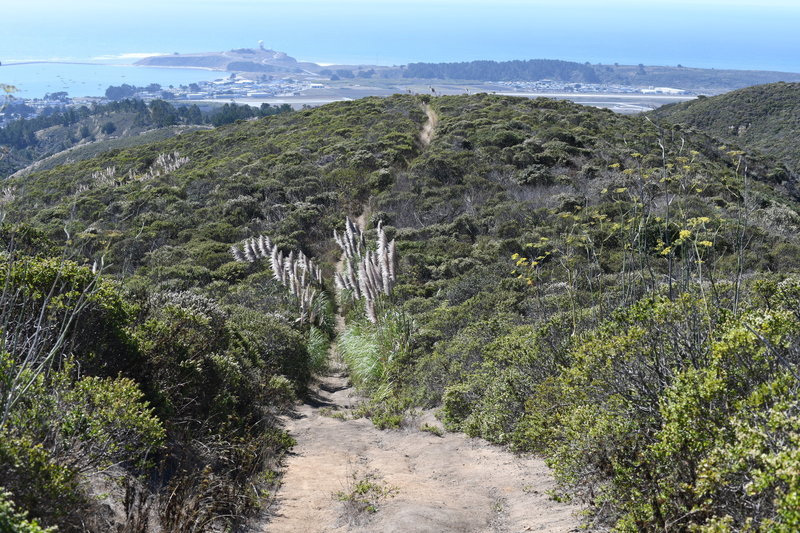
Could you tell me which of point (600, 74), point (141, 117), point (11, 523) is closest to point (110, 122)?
point (141, 117)

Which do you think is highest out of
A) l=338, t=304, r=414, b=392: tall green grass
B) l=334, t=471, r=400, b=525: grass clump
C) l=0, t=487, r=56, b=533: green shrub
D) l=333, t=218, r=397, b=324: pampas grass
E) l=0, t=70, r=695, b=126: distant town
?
l=0, t=70, r=695, b=126: distant town

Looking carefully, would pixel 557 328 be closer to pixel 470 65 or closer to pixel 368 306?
pixel 368 306

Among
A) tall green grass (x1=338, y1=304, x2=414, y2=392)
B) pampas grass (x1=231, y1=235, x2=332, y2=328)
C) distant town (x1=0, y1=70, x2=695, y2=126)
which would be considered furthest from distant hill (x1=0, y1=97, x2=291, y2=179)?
tall green grass (x1=338, y1=304, x2=414, y2=392)

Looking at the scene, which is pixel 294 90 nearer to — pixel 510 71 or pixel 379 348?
pixel 510 71

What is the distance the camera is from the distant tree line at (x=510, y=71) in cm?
15950

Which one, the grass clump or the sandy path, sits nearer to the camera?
the sandy path

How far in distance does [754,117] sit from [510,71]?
11719cm

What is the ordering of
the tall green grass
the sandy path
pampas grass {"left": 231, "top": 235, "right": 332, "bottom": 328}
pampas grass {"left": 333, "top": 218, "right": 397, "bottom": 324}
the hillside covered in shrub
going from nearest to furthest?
the hillside covered in shrub, the sandy path, the tall green grass, pampas grass {"left": 333, "top": 218, "right": 397, "bottom": 324}, pampas grass {"left": 231, "top": 235, "right": 332, "bottom": 328}

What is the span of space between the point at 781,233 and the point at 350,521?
16.4 m

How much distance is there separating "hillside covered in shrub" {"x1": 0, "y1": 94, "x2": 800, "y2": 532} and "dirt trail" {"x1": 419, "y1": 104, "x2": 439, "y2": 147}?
6.80m

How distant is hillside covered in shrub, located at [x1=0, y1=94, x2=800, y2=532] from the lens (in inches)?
135

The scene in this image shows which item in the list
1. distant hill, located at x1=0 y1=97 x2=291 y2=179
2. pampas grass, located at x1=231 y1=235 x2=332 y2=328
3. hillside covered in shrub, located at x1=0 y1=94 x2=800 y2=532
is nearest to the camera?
hillside covered in shrub, located at x1=0 y1=94 x2=800 y2=532

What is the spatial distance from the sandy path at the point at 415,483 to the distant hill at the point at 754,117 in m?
44.2

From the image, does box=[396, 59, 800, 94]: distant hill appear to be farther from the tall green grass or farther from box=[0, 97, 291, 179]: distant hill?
the tall green grass
